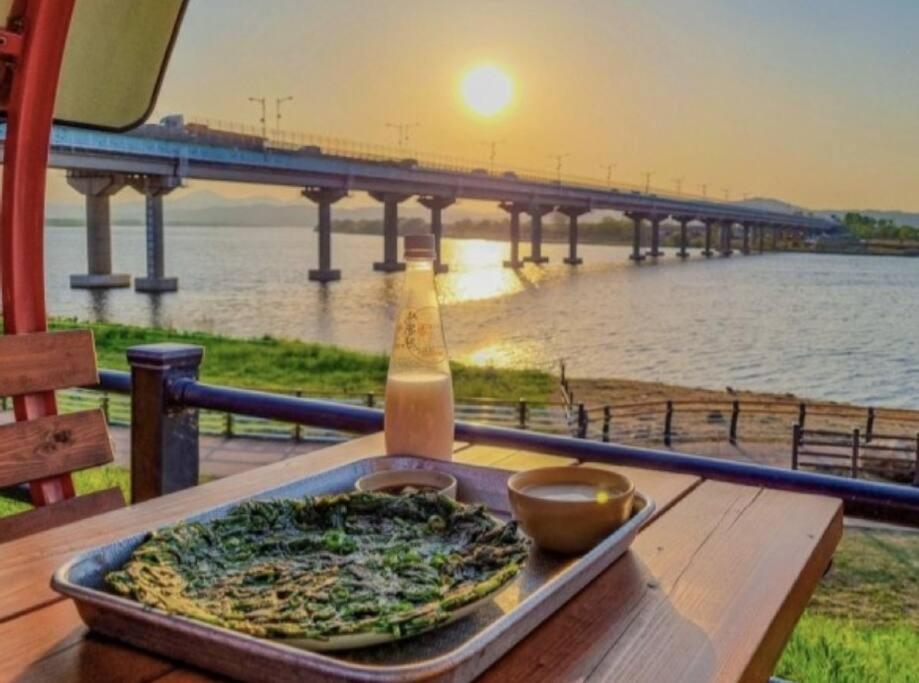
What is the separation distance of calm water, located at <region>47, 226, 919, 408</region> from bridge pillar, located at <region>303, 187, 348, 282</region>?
4.42 feet

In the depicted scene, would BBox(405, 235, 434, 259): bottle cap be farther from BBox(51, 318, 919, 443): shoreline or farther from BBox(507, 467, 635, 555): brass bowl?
BBox(51, 318, 919, 443): shoreline

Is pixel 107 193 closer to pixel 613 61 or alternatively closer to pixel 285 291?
pixel 285 291

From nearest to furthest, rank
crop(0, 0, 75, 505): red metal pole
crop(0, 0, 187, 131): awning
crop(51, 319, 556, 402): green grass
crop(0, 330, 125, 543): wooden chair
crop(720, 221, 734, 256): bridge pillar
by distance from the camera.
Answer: crop(0, 330, 125, 543): wooden chair → crop(0, 0, 75, 505): red metal pole → crop(0, 0, 187, 131): awning → crop(51, 319, 556, 402): green grass → crop(720, 221, 734, 256): bridge pillar

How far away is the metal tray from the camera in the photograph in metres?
0.85

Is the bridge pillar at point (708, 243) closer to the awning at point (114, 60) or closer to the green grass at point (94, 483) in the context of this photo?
the green grass at point (94, 483)

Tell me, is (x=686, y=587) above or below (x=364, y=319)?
above

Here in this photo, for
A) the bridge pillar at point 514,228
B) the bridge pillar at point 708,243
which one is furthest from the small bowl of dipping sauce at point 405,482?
the bridge pillar at point 708,243

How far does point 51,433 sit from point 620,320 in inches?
1485

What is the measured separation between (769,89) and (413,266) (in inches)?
2046

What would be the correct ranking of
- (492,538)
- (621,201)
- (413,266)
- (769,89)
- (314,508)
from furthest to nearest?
(621,201) → (769,89) → (413,266) → (314,508) → (492,538)

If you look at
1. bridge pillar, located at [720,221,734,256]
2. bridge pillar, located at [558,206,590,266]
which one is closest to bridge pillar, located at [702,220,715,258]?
bridge pillar, located at [720,221,734,256]

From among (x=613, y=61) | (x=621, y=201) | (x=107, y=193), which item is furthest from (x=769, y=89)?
(x=107, y=193)

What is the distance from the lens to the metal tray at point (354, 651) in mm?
852

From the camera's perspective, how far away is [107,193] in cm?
3903
